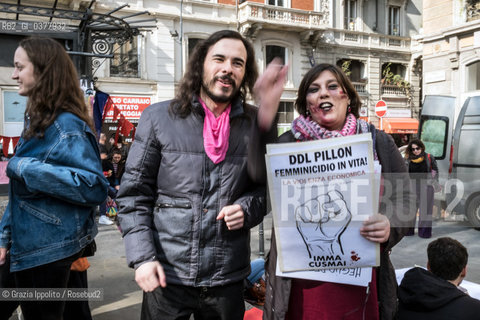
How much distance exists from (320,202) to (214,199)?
0.46 m

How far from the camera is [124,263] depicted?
5.60 meters

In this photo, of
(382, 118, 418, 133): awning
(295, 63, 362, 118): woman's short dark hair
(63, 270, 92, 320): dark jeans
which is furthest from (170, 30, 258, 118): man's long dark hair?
(382, 118, 418, 133): awning

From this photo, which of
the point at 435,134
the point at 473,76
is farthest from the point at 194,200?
the point at 473,76

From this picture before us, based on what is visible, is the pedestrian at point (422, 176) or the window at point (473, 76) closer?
the pedestrian at point (422, 176)

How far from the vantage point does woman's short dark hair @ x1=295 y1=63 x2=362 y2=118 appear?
2010 mm

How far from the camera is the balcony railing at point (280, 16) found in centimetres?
2022

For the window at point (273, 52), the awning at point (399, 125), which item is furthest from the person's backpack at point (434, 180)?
the awning at point (399, 125)

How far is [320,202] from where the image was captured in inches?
69.1

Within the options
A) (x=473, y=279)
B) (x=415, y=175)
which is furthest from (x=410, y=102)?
(x=473, y=279)

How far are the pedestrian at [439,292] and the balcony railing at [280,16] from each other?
18.8 meters

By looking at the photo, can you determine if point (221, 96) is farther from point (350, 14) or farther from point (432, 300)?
point (350, 14)

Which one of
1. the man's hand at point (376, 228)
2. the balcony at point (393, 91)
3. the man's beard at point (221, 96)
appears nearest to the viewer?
the man's hand at point (376, 228)

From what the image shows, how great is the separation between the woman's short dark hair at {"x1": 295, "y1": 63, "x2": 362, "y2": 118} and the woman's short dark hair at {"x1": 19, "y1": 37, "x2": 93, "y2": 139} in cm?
110

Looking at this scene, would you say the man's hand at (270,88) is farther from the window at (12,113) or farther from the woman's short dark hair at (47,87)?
the window at (12,113)
